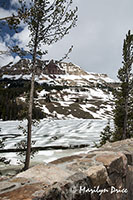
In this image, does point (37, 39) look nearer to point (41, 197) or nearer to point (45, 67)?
point (45, 67)

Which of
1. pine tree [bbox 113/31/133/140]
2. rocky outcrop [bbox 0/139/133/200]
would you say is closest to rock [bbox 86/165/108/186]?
rocky outcrop [bbox 0/139/133/200]

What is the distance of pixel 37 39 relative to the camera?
29.6ft

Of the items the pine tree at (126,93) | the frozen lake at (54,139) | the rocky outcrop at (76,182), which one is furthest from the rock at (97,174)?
the pine tree at (126,93)

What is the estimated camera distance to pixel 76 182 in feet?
7.57

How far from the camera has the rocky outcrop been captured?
1.98 meters

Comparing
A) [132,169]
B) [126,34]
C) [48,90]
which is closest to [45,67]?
[132,169]

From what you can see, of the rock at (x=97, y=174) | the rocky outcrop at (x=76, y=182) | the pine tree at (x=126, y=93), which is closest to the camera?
the rocky outcrop at (x=76, y=182)

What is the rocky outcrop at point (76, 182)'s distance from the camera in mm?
1977

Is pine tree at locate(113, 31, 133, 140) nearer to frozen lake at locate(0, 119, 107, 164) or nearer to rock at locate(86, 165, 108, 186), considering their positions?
frozen lake at locate(0, 119, 107, 164)

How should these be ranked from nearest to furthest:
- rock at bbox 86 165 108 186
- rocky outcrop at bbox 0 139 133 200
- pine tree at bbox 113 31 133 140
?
rocky outcrop at bbox 0 139 133 200 < rock at bbox 86 165 108 186 < pine tree at bbox 113 31 133 140

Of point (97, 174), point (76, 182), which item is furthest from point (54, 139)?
point (76, 182)

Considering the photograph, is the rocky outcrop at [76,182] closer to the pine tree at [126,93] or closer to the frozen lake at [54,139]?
the frozen lake at [54,139]

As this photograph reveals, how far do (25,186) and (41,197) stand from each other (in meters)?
0.41

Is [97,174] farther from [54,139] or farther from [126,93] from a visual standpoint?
[54,139]
